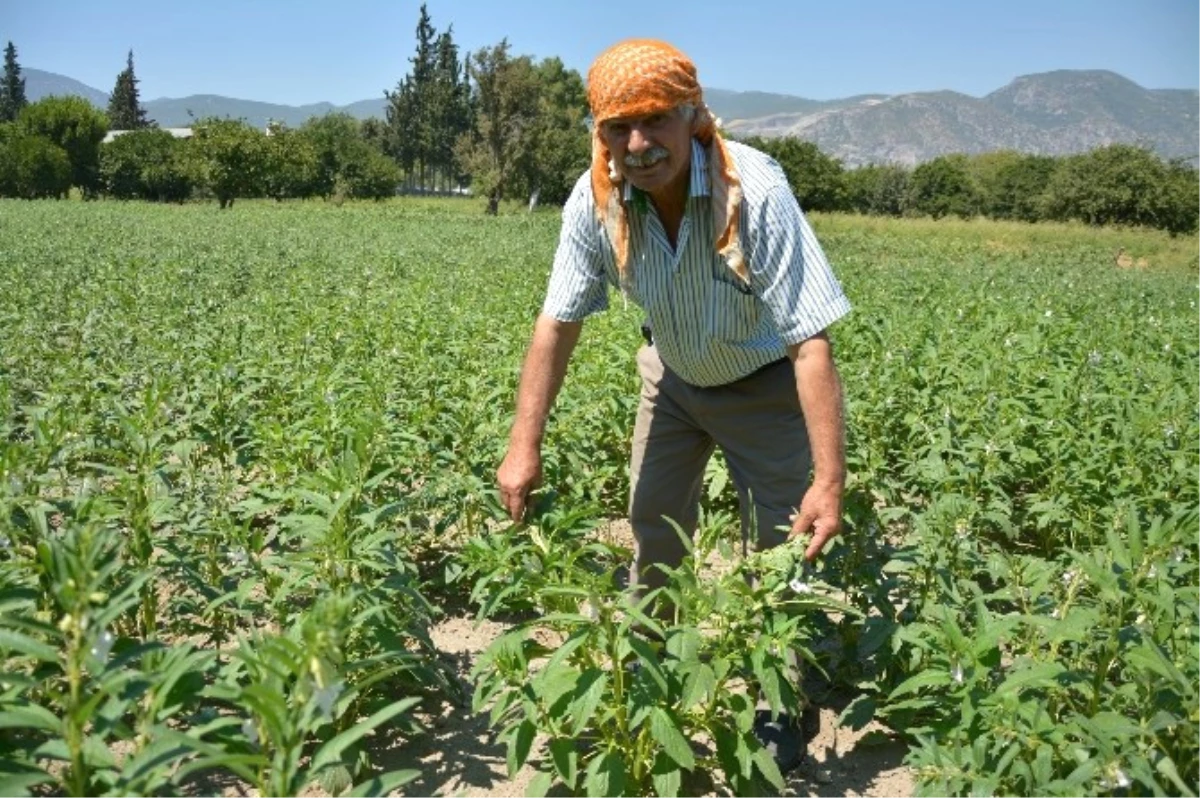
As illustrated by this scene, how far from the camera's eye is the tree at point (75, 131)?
2157 inches

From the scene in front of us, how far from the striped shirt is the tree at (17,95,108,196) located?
60.1m

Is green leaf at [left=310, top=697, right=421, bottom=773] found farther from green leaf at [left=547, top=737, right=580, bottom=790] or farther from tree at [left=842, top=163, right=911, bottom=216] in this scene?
tree at [left=842, top=163, right=911, bottom=216]

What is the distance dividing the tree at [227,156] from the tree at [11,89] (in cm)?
5913

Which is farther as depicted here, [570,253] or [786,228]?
[570,253]

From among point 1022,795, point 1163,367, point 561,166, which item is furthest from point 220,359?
point 561,166

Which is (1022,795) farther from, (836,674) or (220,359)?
(220,359)

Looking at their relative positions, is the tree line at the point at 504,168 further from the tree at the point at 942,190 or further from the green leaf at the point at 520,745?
the green leaf at the point at 520,745

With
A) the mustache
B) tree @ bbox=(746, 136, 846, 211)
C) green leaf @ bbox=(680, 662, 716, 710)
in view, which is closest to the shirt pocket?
the mustache

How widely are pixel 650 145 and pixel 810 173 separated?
58052 millimetres

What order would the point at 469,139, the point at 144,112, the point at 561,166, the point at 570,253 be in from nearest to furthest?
the point at 570,253
the point at 469,139
the point at 561,166
the point at 144,112

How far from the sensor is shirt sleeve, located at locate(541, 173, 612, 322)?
280cm

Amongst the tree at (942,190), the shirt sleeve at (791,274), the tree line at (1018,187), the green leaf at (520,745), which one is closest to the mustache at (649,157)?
the shirt sleeve at (791,274)

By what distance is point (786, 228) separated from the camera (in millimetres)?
2479

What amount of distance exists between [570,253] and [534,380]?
0.39 meters
